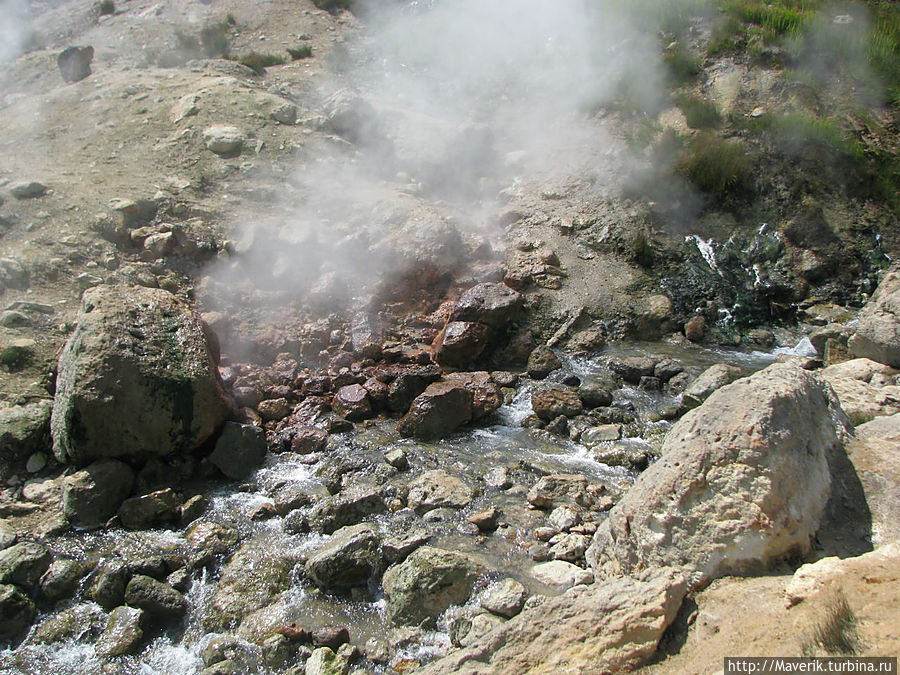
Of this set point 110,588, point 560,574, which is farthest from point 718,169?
point 110,588

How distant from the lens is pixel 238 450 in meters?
4.55

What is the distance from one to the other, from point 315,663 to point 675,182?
25.8ft

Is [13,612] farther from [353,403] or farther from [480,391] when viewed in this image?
[480,391]

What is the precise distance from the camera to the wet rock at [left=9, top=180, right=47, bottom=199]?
6.62 meters

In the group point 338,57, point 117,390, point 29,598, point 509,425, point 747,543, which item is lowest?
point 509,425

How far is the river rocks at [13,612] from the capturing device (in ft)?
9.93

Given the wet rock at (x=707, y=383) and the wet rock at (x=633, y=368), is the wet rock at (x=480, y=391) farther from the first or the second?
the wet rock at (x=707, y=383)

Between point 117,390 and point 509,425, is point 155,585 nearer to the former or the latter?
point 117,390

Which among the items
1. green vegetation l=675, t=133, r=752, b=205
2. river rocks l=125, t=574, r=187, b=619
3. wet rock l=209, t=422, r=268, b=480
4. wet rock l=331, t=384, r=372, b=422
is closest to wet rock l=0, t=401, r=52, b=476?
wet rock l=209, t=422, r=268, b=480

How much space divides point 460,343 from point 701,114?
20.1 feet

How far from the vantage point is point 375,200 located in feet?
25.2

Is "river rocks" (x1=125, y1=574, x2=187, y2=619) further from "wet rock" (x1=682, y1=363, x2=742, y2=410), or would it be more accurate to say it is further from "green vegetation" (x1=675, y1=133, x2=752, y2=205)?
"green vegetation" (x1=675, y1=133, x2=752, y2=205)

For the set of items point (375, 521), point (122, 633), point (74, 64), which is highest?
point (74, 64)

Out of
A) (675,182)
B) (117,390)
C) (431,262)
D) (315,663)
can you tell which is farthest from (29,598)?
(675,182)
